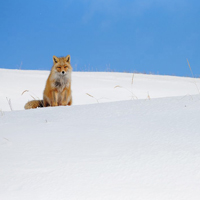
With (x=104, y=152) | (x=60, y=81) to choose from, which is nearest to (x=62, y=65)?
(x=60, y=81)

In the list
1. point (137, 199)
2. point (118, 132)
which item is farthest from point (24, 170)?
point (118, 132)

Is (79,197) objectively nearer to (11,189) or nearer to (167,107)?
(11,189)

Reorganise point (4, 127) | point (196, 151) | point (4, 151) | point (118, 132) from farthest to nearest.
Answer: point (4, 127)
point (118, 132)
point (4, 151)
point (196, 151)

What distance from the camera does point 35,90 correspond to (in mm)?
8445

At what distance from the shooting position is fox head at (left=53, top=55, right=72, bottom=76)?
516cm

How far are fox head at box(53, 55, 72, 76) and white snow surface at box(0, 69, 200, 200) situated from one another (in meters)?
1.78

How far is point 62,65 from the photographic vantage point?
520cm

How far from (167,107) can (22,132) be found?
4.39ft

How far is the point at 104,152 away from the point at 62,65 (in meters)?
3.25

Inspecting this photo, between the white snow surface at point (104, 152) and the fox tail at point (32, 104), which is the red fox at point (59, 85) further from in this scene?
the white snow surface at point (104, 152)

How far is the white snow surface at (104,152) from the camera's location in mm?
1697

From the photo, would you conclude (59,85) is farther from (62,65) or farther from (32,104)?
(32,104)

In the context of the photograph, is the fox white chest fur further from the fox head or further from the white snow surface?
the white snow surface

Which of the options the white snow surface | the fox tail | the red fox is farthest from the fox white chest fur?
the white snow surface
